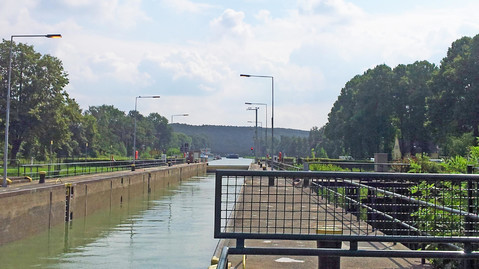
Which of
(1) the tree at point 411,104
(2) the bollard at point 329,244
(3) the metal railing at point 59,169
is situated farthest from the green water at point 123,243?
(1) the tree at point 411,104

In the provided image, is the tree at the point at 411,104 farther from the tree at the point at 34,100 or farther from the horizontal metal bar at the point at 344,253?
the horizontal metal bar at the point at 344,253

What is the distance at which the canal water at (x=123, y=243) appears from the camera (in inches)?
633

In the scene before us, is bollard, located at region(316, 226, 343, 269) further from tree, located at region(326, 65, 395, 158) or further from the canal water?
tree, located at region(326, 65, 395, 158)

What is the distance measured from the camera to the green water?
16078mm

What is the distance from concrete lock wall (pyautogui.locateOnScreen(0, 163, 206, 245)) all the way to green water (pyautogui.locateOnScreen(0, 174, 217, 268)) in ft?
1.25

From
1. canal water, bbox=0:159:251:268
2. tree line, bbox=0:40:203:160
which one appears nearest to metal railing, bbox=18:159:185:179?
canal water, bbox=0:159:251:268

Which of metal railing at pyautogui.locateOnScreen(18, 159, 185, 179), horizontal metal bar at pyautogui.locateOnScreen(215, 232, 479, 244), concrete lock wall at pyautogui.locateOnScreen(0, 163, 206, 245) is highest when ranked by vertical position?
horizontal metal bar at pyautogui.locateOnScreen(215, 232, 479, 244)

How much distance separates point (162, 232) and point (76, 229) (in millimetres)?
3787

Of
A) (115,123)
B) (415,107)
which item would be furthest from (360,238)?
(115,123)

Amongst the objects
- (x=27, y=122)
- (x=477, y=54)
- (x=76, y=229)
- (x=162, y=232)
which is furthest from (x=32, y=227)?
(x=477, y=54)

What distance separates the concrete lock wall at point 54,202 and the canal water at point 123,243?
0.38m

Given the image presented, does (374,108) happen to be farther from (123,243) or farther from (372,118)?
(123,243)

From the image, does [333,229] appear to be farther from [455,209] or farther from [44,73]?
[44,73]

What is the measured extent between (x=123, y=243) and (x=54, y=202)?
5.10 meters
